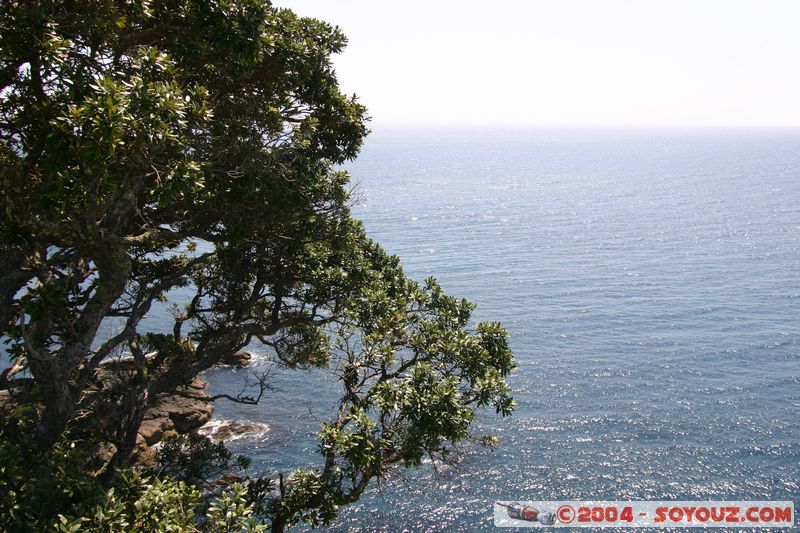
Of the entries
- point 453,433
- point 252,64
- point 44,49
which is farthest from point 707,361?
point 44,49

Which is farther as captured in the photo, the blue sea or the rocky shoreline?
the rocky shoreline

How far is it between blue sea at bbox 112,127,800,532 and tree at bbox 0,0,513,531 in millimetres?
4026

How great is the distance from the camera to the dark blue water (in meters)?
35.2

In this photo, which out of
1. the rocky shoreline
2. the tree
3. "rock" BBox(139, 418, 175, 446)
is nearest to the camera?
the tree

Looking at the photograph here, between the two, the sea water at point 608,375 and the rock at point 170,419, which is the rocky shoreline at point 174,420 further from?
the sea water at point 608,375

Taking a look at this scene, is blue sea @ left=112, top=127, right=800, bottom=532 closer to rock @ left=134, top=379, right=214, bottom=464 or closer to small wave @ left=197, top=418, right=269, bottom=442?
small wave @ left=197, top=418, right=269, bottom=442

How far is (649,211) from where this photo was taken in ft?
427

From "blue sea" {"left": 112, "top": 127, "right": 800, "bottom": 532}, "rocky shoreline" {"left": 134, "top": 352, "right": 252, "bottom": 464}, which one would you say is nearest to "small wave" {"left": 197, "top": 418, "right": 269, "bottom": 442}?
"rocky shoreline" {"left": 134, "top": 352, "right": 252, "bottom": 464}
